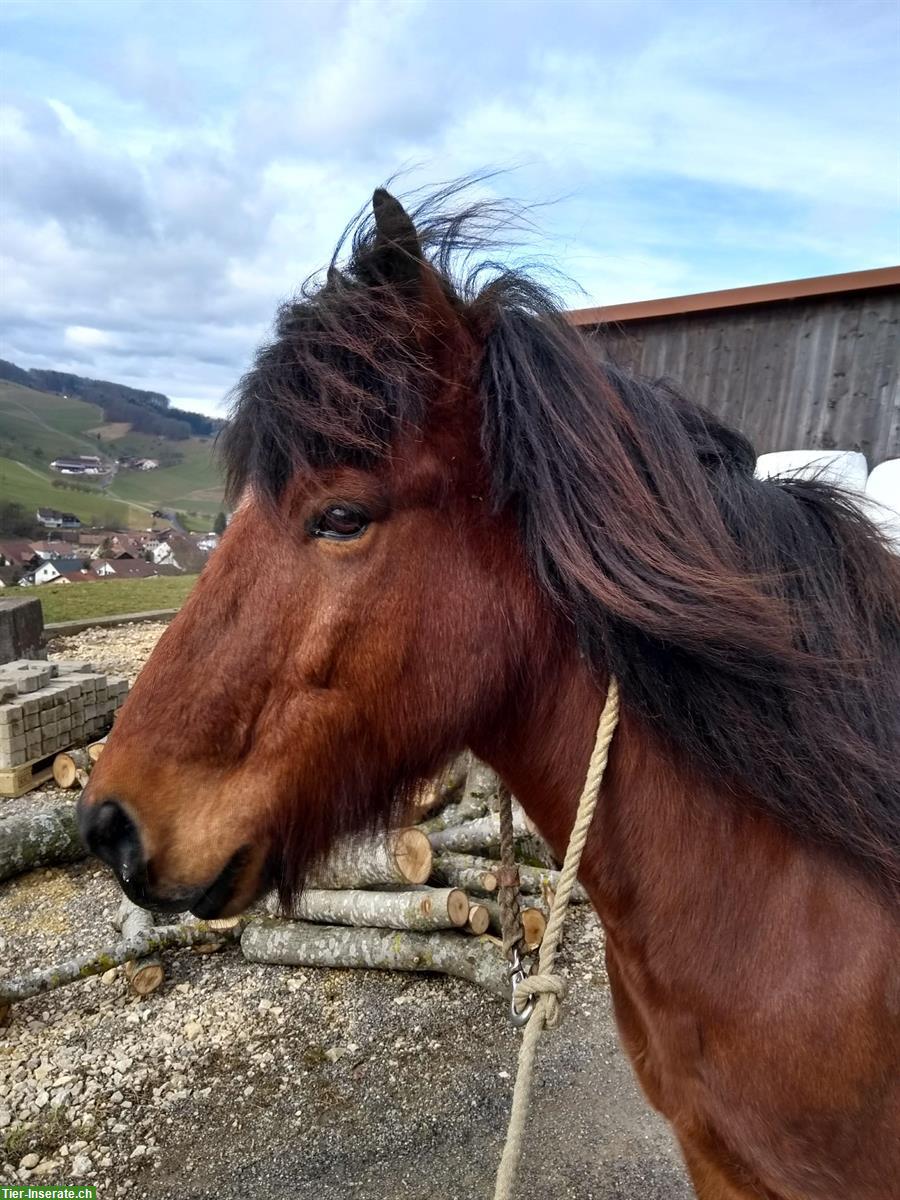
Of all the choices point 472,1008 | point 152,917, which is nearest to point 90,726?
point 152,917

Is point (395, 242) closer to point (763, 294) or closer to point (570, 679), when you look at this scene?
point (570, 679)

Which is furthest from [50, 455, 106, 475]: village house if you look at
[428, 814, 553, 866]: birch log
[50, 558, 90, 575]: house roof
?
[428, 814, 553, 866]: birch log

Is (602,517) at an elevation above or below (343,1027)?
above

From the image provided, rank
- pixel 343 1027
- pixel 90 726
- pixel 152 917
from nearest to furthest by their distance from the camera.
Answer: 1. pixel 343 1027
2. pixel 152 917
3. pixel 90 726

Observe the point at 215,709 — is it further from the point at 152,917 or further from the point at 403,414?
the point at 152,917

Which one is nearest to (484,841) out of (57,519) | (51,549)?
(51,549)

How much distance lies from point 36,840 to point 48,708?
6.05 ft

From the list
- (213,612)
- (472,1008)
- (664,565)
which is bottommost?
(472,1008)

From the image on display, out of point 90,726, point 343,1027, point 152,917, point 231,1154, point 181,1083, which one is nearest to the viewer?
point 231,1154

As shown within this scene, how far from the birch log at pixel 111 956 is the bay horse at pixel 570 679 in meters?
3.09

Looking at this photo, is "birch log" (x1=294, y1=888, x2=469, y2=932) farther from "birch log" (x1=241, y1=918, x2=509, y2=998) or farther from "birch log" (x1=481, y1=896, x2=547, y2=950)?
"birch log" (x1=481, y1=896, x2=547, y2=950)

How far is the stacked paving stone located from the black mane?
5908 mm

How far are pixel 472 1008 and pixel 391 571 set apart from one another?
3.29 m

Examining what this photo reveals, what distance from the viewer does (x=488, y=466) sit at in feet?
4.30
